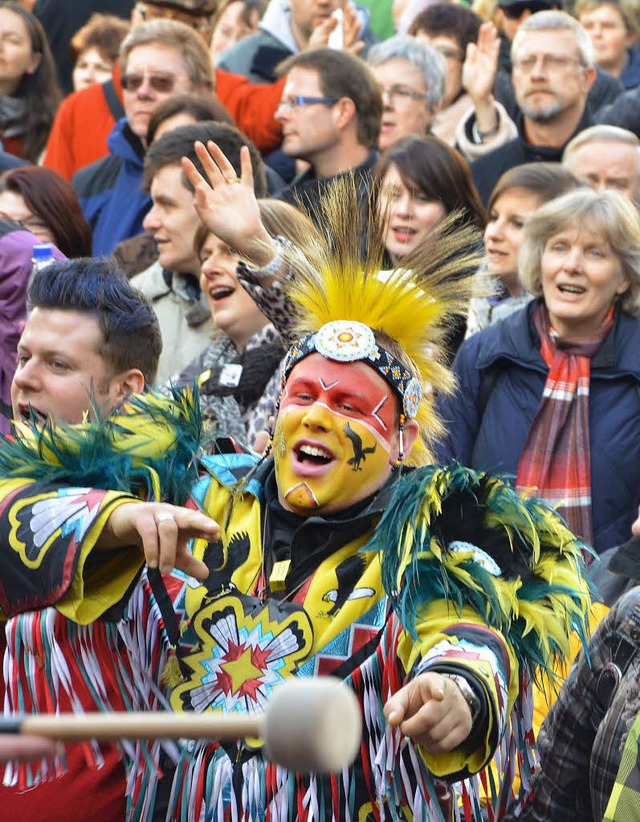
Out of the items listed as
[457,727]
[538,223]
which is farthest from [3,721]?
[538,223]

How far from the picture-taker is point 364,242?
377 centimetres

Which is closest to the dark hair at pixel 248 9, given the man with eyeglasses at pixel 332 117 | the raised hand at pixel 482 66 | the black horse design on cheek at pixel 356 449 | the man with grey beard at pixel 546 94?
the raised hand at pixel 482 66

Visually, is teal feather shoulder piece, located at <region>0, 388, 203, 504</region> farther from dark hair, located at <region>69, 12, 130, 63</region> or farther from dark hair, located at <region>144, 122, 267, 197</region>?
dark hair, located at <region>69, 12, 130, 63</region>

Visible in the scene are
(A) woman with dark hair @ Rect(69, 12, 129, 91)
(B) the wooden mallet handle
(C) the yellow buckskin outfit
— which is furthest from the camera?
(A) woman with dark hair @ Rect(69, 12, 129, 91)

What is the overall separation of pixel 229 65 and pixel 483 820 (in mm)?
6084

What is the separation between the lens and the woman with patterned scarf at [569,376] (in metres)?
5.01

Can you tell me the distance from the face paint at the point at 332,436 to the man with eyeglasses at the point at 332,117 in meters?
3.16

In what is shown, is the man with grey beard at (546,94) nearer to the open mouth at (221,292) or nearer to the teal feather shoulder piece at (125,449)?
the open mouth at (221,292)

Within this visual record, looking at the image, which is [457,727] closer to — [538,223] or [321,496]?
[321,496]

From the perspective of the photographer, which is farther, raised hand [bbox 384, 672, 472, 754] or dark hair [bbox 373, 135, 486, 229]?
dark hair [bbox 373, 135, 486, 229]

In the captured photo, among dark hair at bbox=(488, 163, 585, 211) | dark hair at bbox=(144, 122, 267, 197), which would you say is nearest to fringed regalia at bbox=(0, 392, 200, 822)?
dark hair at bbox=(144, 122, 267, 197)

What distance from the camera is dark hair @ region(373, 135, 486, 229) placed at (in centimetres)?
597

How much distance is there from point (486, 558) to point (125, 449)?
794 mm

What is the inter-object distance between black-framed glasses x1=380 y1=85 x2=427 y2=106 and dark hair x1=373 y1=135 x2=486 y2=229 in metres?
1.38
